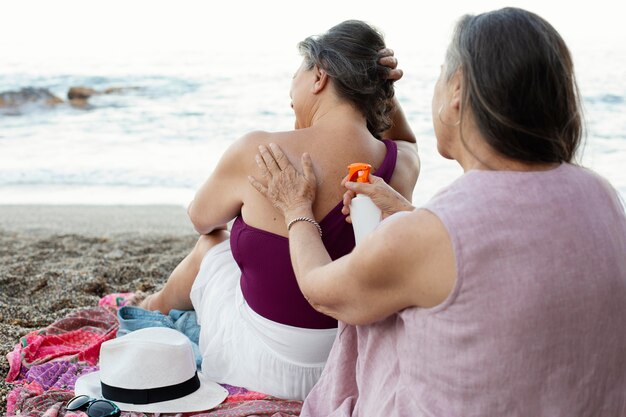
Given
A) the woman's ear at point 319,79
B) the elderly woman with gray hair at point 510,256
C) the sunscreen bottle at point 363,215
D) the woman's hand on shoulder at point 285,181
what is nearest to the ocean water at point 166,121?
the elderly woman with gray hair at point 510,256

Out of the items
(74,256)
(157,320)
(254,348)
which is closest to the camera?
(254,348)

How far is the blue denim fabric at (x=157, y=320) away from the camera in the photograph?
3.36 m

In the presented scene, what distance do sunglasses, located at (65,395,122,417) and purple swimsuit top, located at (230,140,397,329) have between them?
652 millimetres

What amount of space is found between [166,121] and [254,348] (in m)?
10.7

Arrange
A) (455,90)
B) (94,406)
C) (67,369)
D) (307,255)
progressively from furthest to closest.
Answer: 1. (67,369)
2. (94,406)
3. (307,255)
4. (455,90)

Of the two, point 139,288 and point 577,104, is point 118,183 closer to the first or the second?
point 139,288

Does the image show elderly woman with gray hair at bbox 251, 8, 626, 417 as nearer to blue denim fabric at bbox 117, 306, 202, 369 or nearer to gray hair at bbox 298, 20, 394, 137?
gray hair at bbox 298, 20, 394, 137

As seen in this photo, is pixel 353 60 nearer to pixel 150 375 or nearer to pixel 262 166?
pixel 262 166

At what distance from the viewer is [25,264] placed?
15.0 feet

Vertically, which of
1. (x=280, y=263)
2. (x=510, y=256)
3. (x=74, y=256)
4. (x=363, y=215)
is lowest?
(x=74, y=256)

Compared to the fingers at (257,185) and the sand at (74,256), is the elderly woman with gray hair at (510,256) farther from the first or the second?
the sand at (74,256)

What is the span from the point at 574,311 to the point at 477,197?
0.34 m

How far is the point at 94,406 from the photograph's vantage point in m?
2.49

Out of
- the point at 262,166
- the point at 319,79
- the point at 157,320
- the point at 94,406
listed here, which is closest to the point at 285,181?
the point at 262,166
